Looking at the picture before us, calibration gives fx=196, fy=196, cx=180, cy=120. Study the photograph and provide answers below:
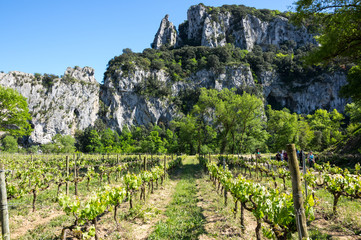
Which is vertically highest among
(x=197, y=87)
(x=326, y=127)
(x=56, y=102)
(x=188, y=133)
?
(x=197, y=87)

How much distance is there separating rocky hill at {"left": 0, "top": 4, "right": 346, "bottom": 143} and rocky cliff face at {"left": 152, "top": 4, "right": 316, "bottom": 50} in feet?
2.60

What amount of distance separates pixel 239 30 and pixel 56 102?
9949 centimetres

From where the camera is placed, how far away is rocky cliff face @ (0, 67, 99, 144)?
74625 mm

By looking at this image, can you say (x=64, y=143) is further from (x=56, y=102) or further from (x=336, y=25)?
(x=336, y=25)

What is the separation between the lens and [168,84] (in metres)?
90.6

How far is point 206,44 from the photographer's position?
109m

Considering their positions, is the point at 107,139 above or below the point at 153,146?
above

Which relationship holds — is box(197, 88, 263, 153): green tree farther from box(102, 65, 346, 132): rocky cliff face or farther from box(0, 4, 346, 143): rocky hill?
box(102, 65, 346, 132): rocky cliff face

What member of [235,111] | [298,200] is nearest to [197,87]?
[235,111]

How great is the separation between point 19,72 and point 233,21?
109447 mm

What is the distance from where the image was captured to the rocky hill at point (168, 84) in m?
77.9

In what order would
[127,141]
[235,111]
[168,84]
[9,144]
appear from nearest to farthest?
[235,111]
[9,144]
[127,141]
[168,84]

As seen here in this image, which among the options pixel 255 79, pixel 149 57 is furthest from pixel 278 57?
pixel 149 57

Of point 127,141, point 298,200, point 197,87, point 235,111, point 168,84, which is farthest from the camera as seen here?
point 197,87
